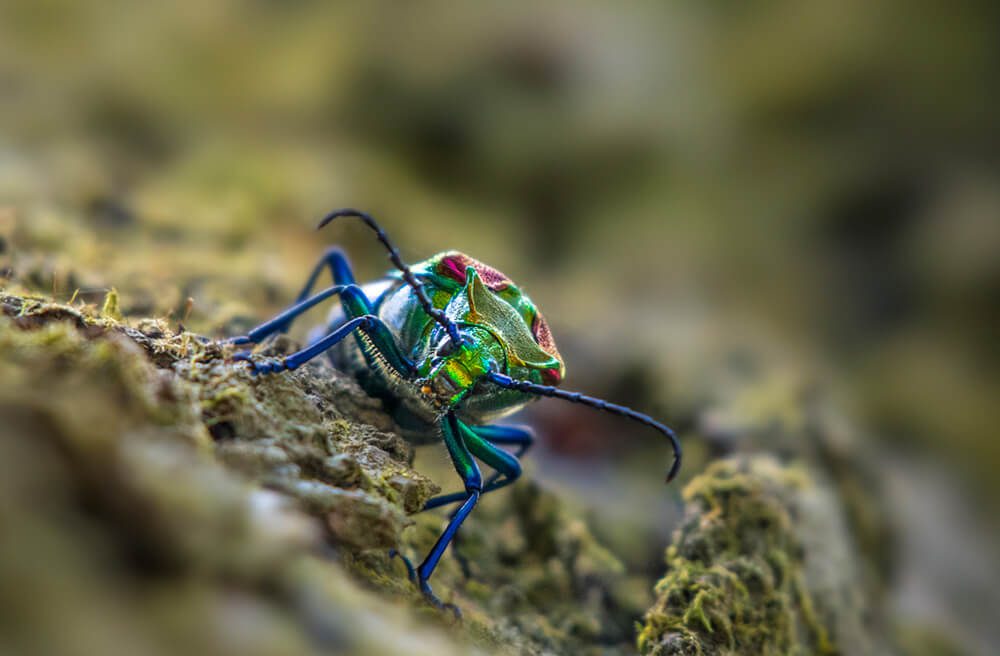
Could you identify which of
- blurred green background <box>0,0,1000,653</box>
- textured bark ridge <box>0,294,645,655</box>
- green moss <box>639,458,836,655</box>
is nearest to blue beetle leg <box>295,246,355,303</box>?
textured bark ridge <box>0,294,645,655</box>

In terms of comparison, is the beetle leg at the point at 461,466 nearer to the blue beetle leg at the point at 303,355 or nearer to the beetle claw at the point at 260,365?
the blue beetle leg at the point at 303,355

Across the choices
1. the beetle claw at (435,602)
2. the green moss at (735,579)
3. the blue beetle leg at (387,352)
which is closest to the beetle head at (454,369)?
the blue beetle leg at (387,352)

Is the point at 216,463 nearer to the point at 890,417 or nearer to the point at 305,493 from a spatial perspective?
the point at 305,493

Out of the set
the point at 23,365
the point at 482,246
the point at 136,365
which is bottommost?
the point at 23,365

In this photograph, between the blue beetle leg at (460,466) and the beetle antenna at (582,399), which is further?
the blue beetle leg at (460,466)

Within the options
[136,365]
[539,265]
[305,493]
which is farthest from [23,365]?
[539,265]

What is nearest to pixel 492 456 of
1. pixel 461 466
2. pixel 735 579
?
pixel 461 466

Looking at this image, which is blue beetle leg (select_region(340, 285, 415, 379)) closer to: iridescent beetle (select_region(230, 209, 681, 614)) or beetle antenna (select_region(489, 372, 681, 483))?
iridescent beetle (select_region(230, 209, 681, 614))
